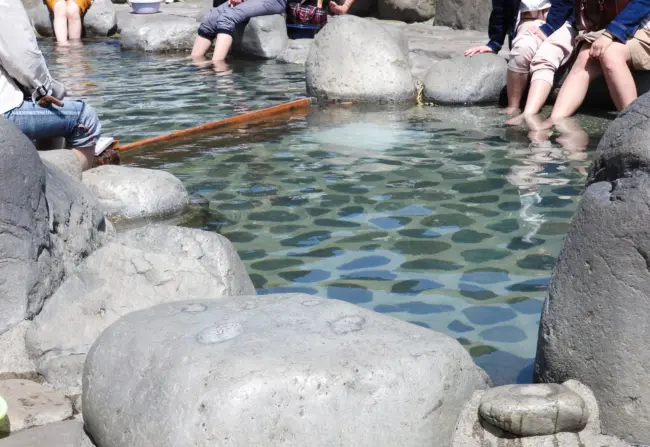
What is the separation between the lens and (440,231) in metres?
5.43

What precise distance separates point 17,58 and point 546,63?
4808 mm

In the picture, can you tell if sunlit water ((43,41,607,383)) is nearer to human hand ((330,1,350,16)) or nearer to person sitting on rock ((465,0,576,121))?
person sitting on rock ((465,0,576,121))

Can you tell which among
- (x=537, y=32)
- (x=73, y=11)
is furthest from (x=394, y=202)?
(x=73, y=11)

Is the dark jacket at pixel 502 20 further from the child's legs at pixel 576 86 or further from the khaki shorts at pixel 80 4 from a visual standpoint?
the khaki shorts at pixel 80 4

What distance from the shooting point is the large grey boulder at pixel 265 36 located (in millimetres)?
12484

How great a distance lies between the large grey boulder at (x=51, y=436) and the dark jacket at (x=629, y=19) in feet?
18.4

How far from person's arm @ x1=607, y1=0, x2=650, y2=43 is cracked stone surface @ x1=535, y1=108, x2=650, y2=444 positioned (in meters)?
4.59

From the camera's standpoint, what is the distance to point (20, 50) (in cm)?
482

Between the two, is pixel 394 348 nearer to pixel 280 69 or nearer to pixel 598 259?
pixel 598 259

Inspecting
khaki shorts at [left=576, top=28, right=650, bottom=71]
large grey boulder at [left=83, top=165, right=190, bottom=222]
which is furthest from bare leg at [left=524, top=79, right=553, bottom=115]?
large grey boulder at [left=83, top=165, right=190, bottom=222]

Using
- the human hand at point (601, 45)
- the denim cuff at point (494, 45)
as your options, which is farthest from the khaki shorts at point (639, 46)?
the denim cuff at point (494, 45)

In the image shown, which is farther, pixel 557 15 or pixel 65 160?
pixel 557 15

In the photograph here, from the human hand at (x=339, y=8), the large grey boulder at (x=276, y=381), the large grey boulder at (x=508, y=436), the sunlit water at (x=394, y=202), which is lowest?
the sunlit water at (x=394, y=202)

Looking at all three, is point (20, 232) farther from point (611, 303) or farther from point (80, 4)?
point (80, 4)
